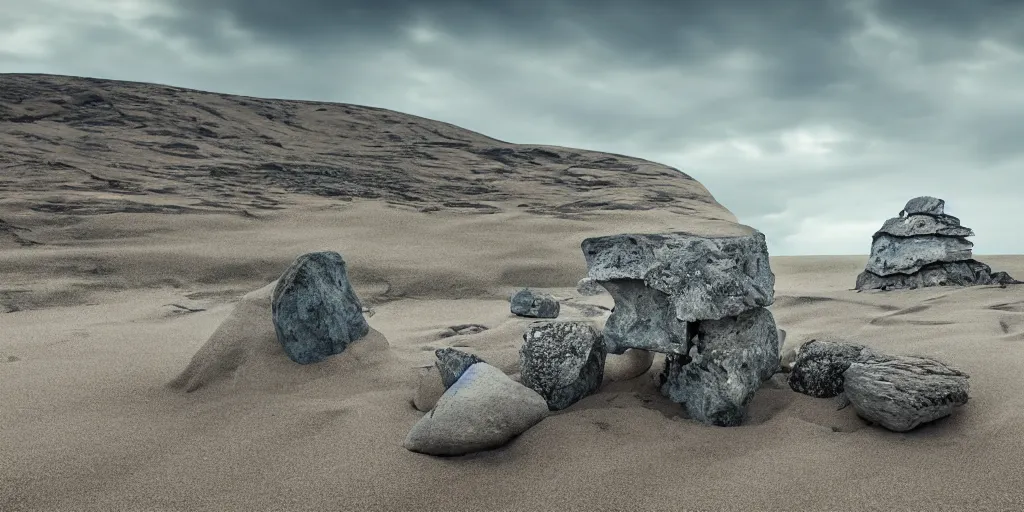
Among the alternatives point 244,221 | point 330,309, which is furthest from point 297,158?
point 330,309

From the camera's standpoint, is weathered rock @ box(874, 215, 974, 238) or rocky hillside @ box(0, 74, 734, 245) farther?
rocky hillside @ box(0, 74, 734, 245)

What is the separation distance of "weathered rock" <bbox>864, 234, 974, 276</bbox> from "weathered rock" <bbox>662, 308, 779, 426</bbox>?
405 centimetres

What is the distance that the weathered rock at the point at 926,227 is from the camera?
227 inches

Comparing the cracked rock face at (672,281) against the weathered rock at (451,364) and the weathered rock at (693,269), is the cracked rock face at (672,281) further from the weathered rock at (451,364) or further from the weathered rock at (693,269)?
the weathered rock at (451,364)

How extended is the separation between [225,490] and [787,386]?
1967 millimetres

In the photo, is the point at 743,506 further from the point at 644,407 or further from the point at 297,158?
the point at 297,158

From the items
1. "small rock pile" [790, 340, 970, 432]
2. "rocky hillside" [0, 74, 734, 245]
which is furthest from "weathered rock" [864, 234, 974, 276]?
"rocky hillside" [0, 74, 734, 245]

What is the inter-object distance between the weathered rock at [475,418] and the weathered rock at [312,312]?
910 millimetres

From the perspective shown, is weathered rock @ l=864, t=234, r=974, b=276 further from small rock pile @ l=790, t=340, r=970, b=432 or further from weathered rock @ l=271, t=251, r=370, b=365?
weathered rock @ l=271, t=251, r=370, b=365

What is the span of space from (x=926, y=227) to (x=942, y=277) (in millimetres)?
517

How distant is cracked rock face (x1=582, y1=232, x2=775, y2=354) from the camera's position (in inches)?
89.6

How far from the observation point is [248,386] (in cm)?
261

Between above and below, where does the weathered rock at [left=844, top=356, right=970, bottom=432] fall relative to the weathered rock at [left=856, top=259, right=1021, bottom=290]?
below

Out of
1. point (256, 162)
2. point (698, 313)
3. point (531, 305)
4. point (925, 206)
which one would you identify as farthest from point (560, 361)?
point (256, 162)
